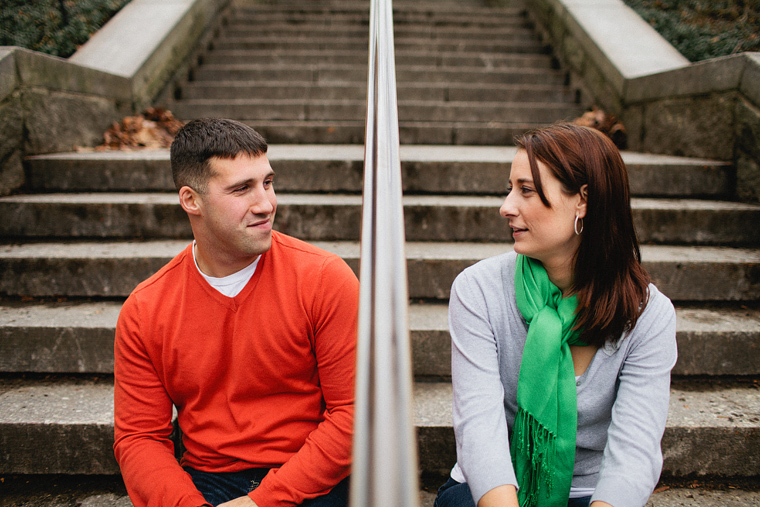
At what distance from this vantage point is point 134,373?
4.64 ft

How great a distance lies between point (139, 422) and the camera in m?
1.41

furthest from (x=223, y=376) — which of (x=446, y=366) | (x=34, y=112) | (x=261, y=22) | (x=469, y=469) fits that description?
(x=261, y=22)

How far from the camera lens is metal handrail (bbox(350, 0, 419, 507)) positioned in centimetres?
61

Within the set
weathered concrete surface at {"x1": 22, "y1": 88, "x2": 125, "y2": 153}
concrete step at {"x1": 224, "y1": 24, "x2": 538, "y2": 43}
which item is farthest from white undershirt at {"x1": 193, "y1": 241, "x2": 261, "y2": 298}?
concrete step at {"x1": 224, "y1": 24, "x2": 538, "y2": 43}

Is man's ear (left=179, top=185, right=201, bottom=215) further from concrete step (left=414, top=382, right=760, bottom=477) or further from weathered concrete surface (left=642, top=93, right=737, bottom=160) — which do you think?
weathered concrete surface (left=642, top=93, right=737, bottom=160)

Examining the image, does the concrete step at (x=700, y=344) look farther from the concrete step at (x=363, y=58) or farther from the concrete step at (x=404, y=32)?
the concrete step at (x=404, y=32)

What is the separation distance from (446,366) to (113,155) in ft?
8.84

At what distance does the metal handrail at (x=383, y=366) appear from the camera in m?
0.61

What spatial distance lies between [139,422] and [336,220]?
1.61 metres

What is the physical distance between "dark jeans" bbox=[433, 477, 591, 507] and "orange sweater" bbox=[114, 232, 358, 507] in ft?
1.06

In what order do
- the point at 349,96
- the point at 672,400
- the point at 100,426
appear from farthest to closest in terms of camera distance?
1. the point at 349,96
2. the point at 672,400
3. the point at 100,426

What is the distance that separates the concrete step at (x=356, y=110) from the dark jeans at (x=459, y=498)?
3448mm

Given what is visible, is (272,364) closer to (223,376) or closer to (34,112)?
(223,376)

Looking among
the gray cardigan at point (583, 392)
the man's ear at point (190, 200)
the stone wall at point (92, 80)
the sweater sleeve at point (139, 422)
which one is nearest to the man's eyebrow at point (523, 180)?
the gray cardigan at point (583, 392)
